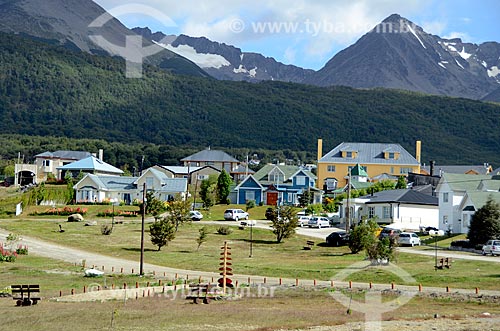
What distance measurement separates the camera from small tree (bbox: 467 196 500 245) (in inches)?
2137

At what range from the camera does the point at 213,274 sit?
147 ft

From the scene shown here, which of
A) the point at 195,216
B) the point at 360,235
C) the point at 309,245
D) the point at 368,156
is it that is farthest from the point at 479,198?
the point at 368,156

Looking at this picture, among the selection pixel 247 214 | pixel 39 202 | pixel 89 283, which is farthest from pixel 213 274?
pixel 39 202

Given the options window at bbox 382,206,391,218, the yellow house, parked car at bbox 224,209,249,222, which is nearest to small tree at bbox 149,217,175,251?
parked car at bbox 224,209,249,222

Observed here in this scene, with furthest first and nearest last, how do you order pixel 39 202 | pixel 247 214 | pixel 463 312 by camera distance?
1. pixel 39 202
2. pixel 247 214
3. pixel 463 312

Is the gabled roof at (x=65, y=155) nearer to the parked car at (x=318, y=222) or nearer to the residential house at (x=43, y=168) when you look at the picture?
the residential house at (x=43, y=168)

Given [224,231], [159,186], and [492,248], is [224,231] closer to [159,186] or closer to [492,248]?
[492,248]

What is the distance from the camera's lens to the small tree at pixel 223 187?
299 ft

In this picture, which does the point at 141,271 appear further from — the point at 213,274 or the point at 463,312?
the point at 463,312

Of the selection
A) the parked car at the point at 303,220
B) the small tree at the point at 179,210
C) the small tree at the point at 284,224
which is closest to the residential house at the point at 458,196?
the parked car at the point at 303,220

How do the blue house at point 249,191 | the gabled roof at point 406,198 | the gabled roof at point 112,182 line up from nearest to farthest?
the gabled roof at point 406,198, the gabled roof at point 112,182, the blue house at point 249,191

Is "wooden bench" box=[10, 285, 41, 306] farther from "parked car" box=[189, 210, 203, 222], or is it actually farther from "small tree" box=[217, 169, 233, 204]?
"small tree" box=[217, 169, 233, 204]

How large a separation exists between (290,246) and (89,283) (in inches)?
829

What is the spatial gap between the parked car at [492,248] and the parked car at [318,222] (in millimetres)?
23051
